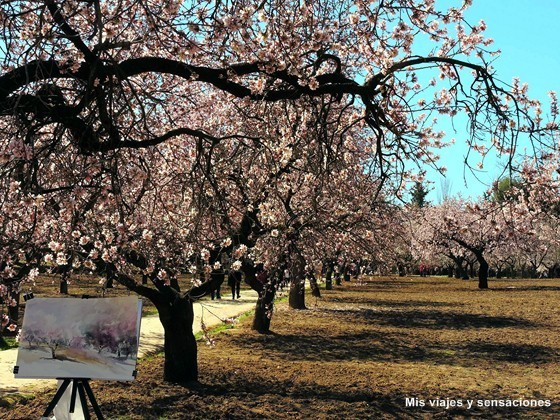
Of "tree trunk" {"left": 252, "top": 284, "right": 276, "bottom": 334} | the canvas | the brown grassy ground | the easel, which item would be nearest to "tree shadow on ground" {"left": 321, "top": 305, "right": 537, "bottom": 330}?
the brown grassy ground

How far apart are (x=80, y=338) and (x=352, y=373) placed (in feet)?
17.7

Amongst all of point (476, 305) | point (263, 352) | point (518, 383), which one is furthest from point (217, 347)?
point (476, 305)

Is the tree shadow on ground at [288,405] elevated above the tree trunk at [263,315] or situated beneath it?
situated beneath

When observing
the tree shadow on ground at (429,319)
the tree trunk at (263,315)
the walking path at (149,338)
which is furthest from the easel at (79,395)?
the tree shadow on ground at (429,319)

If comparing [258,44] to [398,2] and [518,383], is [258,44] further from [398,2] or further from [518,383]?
[518,383]

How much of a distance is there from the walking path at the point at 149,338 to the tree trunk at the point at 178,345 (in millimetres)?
405

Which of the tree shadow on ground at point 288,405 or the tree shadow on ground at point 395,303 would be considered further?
the tree shadow on ground at point 395,303

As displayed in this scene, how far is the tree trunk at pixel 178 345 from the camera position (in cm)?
944

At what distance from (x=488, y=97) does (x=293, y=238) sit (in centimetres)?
662

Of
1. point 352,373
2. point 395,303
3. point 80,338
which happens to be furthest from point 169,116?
point 395,303

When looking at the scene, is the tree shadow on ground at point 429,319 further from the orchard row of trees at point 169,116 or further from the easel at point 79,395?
the easel at point 79,395

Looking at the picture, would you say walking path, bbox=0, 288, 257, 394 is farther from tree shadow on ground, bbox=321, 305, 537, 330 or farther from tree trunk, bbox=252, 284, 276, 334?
tree shadow on ground, bbox=321, 305, 537, 330

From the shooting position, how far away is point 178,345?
31.1 ft

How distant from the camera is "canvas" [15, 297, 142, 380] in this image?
20.0 ft
